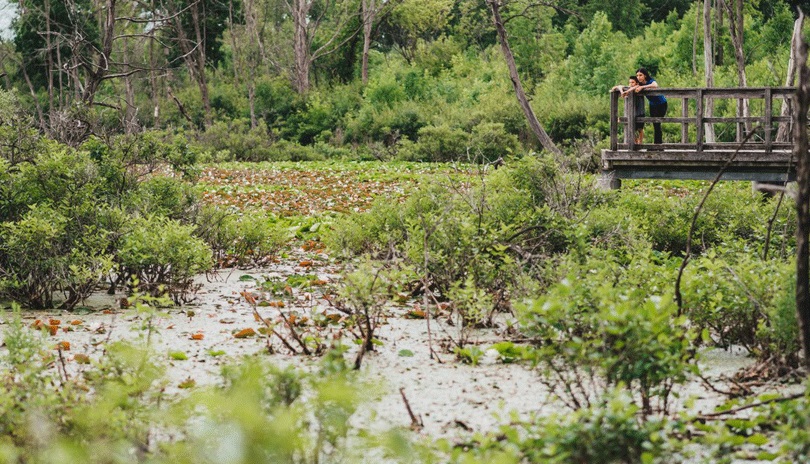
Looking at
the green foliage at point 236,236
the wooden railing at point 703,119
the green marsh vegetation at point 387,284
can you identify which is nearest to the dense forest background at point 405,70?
the wooden railing at point 703,119

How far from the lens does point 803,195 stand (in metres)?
4.28

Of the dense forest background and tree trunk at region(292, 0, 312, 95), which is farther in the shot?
tree trunk at region(292, 0, 312, 95)

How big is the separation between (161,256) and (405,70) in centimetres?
3129

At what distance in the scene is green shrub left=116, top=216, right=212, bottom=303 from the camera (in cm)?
827

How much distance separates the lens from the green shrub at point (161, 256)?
8266mm

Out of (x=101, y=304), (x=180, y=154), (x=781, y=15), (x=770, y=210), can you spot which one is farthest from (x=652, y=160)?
(x=781, y=15)

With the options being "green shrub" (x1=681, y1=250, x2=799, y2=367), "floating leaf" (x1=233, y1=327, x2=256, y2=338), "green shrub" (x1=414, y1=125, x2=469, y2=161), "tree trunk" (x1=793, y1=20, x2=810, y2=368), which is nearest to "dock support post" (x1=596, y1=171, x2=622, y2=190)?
"green shrub" (x1=681, y1=250, x2=799, y2=367)

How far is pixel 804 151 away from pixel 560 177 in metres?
5.42

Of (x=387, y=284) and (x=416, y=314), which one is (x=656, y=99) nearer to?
(x=416, y=314)

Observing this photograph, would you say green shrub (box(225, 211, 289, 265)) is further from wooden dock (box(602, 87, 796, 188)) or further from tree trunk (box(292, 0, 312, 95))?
tree trunk (box(292, 0, 312, 95))

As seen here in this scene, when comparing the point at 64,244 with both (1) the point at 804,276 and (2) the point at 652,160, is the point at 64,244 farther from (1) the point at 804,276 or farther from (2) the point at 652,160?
(2) the point at 652,160

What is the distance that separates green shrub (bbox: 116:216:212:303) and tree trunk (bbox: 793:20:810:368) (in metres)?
5.55

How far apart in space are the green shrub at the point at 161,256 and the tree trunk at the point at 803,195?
18.2ft

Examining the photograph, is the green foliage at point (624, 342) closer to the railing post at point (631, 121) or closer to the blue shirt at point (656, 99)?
the railing post at point (631, 121)
